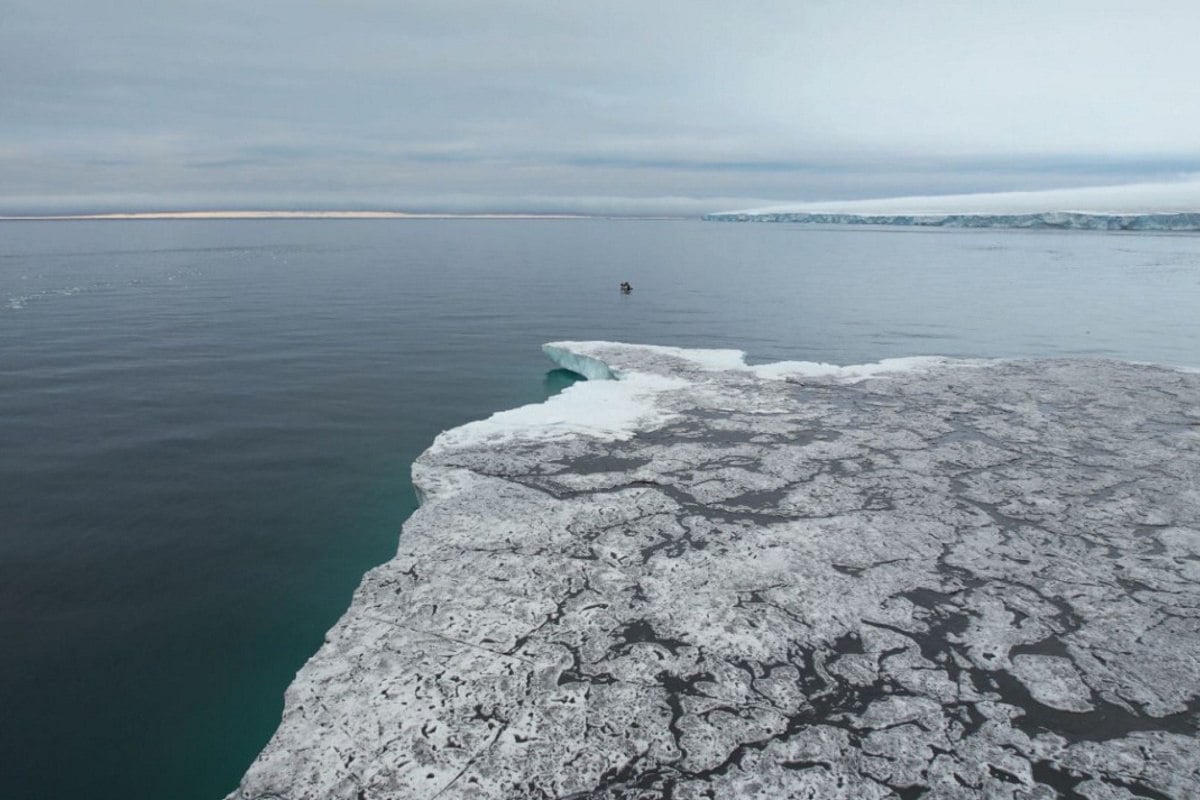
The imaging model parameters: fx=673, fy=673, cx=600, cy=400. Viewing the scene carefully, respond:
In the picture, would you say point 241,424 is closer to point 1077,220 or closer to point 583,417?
point 583,417

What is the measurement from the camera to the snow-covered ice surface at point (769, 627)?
5027 millimetres

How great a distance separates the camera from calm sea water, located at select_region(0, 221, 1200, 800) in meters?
6.94

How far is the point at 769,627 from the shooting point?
6668mm

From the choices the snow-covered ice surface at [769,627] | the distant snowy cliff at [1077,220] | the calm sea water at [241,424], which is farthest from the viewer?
the distant snowy cliff at [1077,220]

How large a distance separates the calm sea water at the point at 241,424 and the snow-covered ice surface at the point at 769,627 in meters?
1.85

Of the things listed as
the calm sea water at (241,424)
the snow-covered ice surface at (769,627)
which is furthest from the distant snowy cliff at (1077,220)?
the snow-covered ice surface at (769,627)

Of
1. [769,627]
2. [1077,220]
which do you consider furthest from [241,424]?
[1077,220]

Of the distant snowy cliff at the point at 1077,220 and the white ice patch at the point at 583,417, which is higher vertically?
the distant snowy cliff at the point at 1077,220

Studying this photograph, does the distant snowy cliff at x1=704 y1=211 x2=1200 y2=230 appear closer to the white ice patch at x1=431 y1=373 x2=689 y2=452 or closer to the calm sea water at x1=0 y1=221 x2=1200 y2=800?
the calm sea water at x1=0 y1=221 x2=1200 y2=800

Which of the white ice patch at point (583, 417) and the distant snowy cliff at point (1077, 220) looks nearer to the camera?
the white ice patch at point (583, 417)

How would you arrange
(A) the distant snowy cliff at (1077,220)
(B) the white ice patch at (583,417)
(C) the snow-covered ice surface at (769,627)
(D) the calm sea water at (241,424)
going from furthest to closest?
(A) the distant snowy cliff at (1077,220) → (B) the white ice patch at (583,417) → (D) the calm sea water at (241,424) → (C) the snow-covered ice surface at (769,627)

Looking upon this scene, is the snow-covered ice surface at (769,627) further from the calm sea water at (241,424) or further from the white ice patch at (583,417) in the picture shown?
the calm sea water at (241,424)

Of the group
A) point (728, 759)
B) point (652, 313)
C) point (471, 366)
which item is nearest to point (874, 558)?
point (728, 759)

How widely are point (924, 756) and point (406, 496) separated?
9.06 metres
